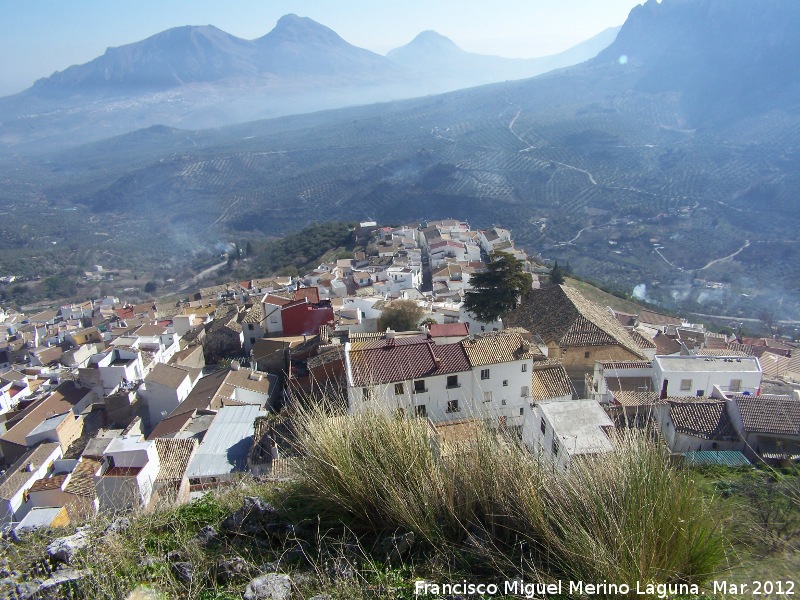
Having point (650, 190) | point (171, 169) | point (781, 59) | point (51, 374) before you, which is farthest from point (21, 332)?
point (781, 59)

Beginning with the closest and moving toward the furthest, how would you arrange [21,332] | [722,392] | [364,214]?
[722,392], [21,332], [364,214]

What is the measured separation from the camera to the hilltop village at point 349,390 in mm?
9391

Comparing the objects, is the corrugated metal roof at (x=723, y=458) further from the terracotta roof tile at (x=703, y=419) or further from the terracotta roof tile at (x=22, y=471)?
the terracotta roof tile at (x=22, y=471)

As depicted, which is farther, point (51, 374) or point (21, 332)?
point (21, 332)

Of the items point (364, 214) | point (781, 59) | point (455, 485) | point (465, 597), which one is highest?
point (781, 59)

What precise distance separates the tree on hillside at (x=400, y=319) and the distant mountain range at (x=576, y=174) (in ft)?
101

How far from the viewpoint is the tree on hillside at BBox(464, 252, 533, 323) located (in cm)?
1855

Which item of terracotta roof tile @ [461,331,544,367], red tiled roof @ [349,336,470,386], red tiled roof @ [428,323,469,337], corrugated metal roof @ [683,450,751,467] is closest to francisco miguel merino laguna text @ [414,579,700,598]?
corrugated metal roof @ [683,450,751,467]

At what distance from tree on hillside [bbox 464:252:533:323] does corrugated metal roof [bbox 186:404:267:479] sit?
8.34 m

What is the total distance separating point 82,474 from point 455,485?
11268mm

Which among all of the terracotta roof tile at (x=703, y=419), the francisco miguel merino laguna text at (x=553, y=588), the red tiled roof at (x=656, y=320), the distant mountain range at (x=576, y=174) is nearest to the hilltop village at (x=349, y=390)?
the terracotta roof tile at (x=703, y=419)

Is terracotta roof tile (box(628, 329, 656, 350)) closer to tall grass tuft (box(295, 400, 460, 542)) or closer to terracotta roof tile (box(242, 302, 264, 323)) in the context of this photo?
terracotta roof tile (box(242, 302, 264, 323))

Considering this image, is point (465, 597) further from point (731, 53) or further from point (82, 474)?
point (731, 53)

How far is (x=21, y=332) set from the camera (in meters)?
33.8
